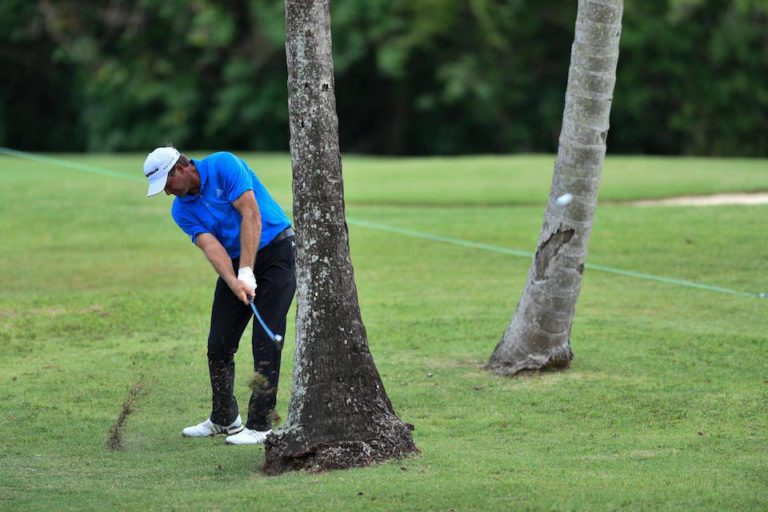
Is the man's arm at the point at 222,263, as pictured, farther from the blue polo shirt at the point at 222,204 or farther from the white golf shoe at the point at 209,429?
the white golf shoe at the point at 209,429

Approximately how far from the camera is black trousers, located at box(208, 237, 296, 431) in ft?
26.5

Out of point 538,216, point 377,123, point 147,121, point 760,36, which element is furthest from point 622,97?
point 538,216

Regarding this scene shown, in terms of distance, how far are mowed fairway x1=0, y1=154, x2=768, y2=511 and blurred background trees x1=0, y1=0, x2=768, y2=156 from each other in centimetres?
1922

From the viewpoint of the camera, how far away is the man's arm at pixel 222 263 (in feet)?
25.5

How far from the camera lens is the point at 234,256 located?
810 centimetres

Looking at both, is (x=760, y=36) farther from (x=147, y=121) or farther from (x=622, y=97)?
(x=147, y=121)

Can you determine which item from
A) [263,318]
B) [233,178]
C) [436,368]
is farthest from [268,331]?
[436,368]

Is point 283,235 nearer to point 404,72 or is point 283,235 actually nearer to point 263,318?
point 263,318

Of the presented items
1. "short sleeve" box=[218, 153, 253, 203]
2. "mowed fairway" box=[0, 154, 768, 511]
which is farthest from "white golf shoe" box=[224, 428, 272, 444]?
"short sleeve" box=[218, 153, 253, 203]

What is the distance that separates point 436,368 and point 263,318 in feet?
7.79

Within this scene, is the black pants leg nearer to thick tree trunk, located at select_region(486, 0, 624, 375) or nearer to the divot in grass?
the divot in grass

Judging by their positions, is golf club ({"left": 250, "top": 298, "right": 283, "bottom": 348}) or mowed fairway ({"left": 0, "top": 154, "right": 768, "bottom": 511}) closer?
mowed fairway ({"left": 0, "top": 154, "right": 768, "bottom": 511})

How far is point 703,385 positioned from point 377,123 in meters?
36.5

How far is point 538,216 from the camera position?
59.4 ft
